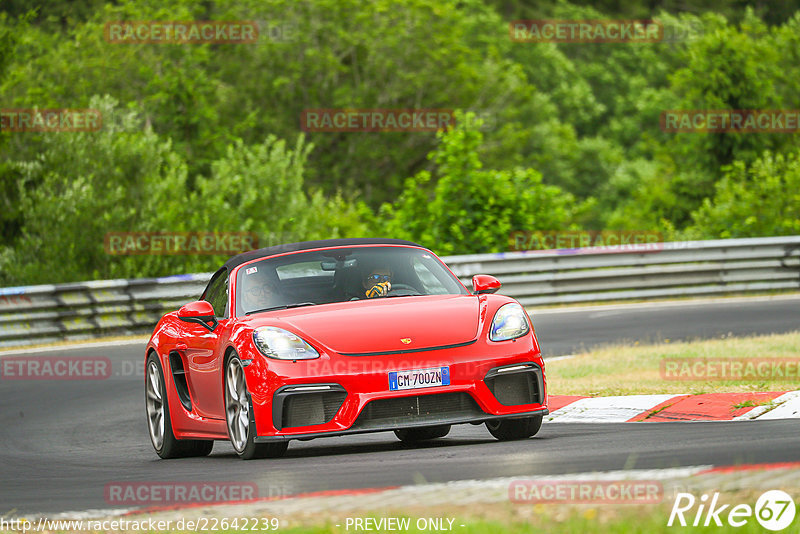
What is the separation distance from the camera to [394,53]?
53.7 m

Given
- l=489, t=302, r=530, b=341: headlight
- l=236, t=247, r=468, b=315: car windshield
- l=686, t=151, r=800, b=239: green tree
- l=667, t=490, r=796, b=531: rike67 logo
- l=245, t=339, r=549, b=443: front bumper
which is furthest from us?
l=686, t=151, r=800, b=239: green tree

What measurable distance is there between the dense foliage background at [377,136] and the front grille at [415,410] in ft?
53.4

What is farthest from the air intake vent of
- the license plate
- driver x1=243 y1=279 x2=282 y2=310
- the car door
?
the car door

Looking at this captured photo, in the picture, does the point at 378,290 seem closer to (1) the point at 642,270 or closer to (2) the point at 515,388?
(2) the point at 515,388

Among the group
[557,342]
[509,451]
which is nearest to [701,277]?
[557,342]

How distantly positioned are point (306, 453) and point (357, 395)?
3.47ft

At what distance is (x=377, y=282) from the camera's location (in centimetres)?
884

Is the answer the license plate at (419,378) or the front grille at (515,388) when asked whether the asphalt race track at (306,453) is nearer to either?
the front grille at (515,388)

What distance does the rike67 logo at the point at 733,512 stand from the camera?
181 inches

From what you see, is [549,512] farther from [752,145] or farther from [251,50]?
[251,50]

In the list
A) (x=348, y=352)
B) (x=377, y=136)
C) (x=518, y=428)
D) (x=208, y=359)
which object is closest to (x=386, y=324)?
(x=348, y=352)

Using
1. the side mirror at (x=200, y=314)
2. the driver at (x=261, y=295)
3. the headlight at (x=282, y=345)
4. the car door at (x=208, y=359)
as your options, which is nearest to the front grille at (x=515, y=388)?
the headlight at (x=282, y=345)

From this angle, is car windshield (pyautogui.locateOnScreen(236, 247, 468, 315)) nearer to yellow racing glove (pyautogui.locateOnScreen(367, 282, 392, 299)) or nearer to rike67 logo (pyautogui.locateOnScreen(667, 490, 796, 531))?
yellow racing glove (pyautogui.locateOnScreen(367, 282, 392, 299))

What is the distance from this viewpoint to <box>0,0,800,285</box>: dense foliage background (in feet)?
80.7
